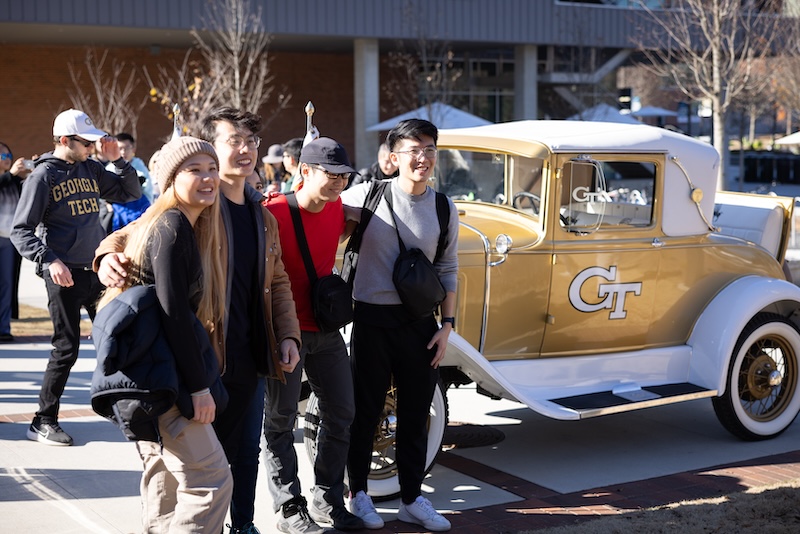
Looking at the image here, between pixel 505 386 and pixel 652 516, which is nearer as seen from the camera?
pixel 652 516

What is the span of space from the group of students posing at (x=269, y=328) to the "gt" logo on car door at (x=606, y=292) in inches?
55.5

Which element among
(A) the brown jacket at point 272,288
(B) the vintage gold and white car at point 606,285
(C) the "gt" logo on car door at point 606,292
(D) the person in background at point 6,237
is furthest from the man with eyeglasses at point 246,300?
(D) the person in background at point 6,237

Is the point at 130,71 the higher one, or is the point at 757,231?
the point at 130,71

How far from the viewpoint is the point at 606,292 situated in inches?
236

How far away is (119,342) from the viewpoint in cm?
329

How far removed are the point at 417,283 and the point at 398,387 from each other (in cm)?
60

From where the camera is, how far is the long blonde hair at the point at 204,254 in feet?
11.3

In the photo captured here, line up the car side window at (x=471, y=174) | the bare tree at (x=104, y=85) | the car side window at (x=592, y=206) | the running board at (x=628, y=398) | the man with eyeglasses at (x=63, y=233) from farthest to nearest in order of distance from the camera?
the bare tree at (x=104, y=85), the car side window at (x=471, y=174), the car side window at (x=592, y=206), the man with eyeglasses at (x=63, y=233), the running board at (x=628, y=398)

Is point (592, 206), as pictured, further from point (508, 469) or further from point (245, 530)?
point (245, 530)

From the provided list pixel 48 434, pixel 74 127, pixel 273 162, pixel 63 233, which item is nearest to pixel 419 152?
pixel 74 127

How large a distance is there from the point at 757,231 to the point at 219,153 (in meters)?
4.54

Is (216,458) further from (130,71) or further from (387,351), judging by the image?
(130,71)

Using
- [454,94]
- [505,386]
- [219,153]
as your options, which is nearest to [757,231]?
[505,386]

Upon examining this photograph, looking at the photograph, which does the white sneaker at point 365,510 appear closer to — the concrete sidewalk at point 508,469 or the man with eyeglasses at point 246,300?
the concrete sidewalk at point 508,469
